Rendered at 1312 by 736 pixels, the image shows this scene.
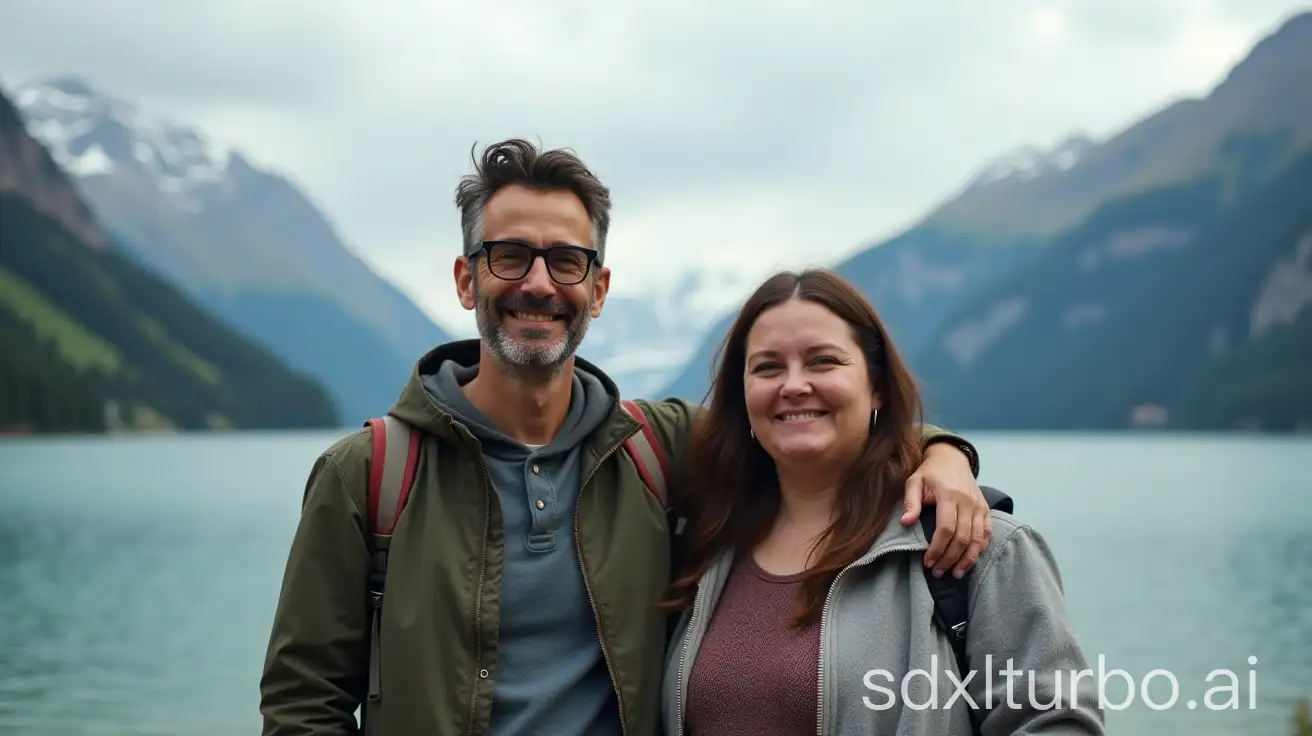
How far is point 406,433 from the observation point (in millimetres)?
4730

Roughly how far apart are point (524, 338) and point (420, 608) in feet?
3.87

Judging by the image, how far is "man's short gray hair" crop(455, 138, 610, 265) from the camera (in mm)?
4961

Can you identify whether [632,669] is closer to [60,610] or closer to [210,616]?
[210,616]

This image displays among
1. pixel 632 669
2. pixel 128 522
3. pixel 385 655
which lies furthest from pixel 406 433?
pixel 128 522

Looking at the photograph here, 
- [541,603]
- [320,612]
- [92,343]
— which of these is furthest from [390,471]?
[92,343]

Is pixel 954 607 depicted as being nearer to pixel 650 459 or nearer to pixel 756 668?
pixel 756 668

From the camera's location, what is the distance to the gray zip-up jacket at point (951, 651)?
4105mm

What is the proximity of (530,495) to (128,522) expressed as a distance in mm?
49825

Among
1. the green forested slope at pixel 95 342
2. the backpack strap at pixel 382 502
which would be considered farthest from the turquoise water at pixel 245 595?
the green forested slope at pixel 95 342

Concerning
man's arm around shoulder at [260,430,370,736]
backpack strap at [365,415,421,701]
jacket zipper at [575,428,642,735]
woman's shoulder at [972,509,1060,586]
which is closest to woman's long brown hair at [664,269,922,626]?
jacket zipper at [575,428,642,735]

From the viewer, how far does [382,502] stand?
14.9 feet

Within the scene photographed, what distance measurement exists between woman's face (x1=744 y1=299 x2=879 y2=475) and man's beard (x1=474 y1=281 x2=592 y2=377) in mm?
820

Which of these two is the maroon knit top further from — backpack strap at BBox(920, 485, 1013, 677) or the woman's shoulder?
the woman's shoulder

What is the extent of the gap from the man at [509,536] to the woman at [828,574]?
0.58 ft
